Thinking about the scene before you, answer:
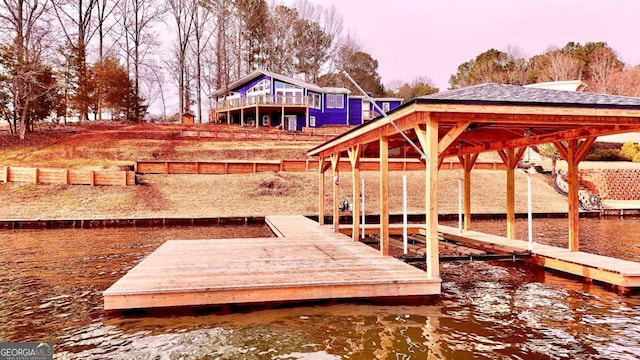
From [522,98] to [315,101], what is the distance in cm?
3918

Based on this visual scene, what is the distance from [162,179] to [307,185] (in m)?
8.17

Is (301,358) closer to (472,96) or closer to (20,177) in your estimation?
(472,96)

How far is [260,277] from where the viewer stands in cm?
803

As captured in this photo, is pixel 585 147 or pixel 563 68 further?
pixel 563 68

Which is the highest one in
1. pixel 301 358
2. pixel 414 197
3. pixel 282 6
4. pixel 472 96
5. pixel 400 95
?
pixel 282 6

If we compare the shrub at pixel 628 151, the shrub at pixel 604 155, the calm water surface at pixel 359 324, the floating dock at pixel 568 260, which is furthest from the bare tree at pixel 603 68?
the calm water surface at pixel 359 324

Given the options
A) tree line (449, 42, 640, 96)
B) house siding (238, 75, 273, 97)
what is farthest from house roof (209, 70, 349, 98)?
tree line (449, 42, 640, 96)

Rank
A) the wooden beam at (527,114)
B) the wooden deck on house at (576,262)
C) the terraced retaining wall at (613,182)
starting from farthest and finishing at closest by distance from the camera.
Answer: the terraced retaining wall at (613,182) < the wooden deck on house at (576,262) < the wooden beam at (527,114)

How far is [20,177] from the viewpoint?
2419 centimetres

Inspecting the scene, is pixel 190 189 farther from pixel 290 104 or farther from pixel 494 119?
pixel 290 104

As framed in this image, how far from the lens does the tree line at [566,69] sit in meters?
45.8

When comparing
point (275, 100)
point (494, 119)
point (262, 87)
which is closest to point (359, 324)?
point (494, 119)

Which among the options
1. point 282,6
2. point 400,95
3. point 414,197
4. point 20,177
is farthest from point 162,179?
point 400,95

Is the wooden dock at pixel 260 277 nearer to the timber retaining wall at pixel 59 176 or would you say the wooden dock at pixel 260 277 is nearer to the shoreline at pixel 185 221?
the shoreline at pixel 185 221
